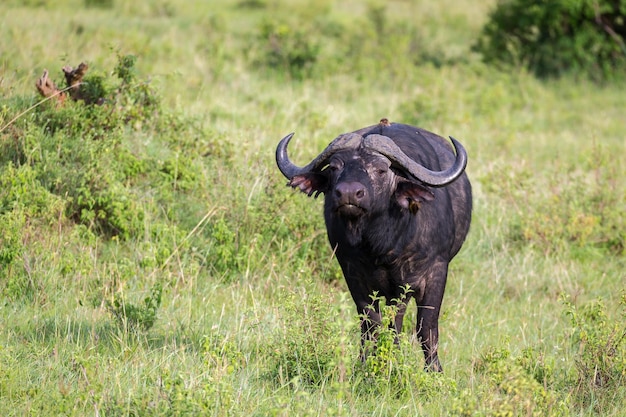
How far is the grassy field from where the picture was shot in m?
4.58

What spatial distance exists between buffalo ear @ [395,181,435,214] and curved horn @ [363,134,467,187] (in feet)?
0.16

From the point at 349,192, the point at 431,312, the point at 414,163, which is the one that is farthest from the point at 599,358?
the point at 349,192

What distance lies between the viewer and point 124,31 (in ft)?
41.3

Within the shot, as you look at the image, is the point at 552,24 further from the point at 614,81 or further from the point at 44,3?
the point at 44,3

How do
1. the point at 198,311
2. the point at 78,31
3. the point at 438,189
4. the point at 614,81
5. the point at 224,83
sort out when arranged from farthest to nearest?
the point at 614,81 → the point at 78,31 → the point at 224,83 → the point at 198,311 → the point at 438,189

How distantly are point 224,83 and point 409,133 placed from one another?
528 centimetres

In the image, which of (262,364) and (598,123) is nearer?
(262,364)

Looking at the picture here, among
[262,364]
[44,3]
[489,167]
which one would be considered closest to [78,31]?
[44,3]

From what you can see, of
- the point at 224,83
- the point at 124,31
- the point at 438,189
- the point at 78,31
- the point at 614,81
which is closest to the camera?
the point at 438,189

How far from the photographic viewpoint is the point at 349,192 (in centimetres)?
458

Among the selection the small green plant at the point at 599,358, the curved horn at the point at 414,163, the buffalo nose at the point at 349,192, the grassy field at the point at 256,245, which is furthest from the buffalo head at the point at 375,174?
the small green plant at the point at 599,358

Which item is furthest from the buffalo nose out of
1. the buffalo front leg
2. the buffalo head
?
the buffalo front leg

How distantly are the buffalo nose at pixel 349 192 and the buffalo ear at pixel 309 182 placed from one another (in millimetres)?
460

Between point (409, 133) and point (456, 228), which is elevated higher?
point (409, 133)
